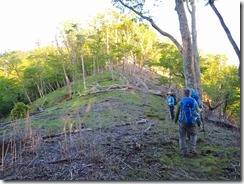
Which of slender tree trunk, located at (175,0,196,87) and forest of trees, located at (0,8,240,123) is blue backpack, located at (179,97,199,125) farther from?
forest of trees, located at (0,8,240,123)

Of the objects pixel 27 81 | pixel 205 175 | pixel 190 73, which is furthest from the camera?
pixel 27 81

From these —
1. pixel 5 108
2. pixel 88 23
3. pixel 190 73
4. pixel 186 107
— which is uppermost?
pixel 88 23

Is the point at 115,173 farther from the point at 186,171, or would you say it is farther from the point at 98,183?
the point at 186,171

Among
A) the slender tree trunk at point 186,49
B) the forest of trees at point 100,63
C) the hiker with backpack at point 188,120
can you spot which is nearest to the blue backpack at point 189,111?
the hiker with backpack at point 188,120

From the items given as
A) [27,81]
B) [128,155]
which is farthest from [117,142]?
[27,81]

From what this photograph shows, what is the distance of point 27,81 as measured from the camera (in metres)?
36.4

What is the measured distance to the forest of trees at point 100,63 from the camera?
20.3 m

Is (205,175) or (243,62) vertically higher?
(243,62)

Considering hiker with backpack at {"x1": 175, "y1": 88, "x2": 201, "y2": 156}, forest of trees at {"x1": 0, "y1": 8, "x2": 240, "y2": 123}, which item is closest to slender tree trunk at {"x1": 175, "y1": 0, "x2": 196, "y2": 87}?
hiker with backpack at {"x1": 175, "y1": 88, "x2": 201, "y2": 156}

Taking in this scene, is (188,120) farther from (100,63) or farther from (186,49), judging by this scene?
(100,63)

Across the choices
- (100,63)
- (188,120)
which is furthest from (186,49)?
(100,63)

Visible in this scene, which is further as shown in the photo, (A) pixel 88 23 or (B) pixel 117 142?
(A) pixel 88 23

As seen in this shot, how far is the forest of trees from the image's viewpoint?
20.3 m

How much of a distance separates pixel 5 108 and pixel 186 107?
117ft
